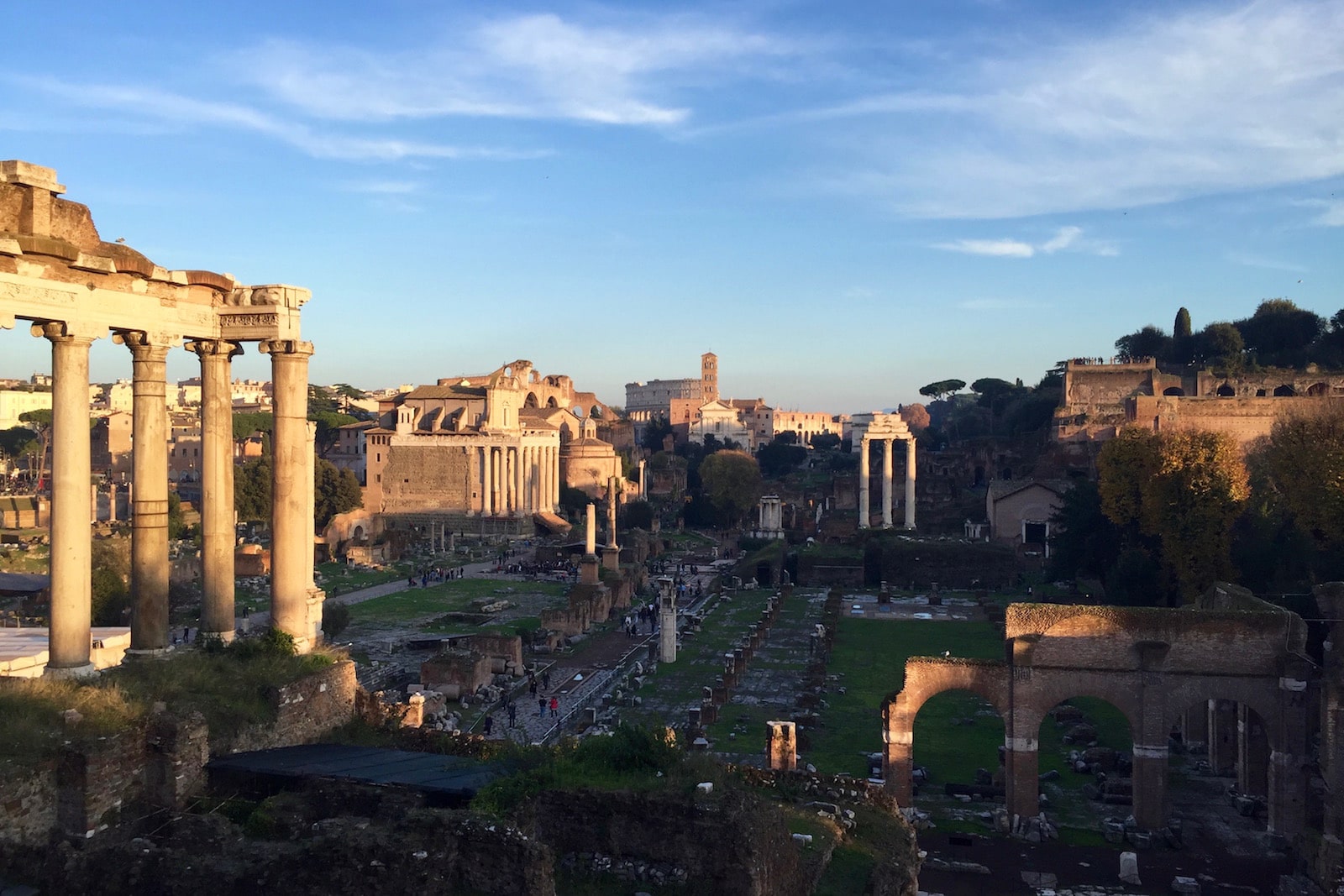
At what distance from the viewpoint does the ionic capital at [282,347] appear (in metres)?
12.0

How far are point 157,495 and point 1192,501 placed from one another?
82.2 ft

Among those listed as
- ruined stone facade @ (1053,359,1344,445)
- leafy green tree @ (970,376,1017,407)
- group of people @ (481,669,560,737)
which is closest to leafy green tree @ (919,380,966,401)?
leafy green tree @ (970,376,1017,407)

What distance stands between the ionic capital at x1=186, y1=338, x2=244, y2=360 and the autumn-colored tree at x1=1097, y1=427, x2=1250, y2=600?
2357cm

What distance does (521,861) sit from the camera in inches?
285

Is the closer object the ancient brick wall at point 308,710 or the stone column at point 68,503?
the stone column at point 68,503

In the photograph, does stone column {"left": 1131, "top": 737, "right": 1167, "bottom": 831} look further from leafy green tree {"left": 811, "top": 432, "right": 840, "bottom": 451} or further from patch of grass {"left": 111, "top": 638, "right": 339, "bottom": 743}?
leafy green tree {"left": 811, "top": 432, "right": 840, "bottom": 451}

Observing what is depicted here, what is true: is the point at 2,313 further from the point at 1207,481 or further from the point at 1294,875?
the point at 1207,481

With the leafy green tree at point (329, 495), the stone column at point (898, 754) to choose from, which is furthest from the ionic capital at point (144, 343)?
the leafy green tree at point (329, 495)

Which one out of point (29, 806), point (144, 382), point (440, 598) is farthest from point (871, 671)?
point (29, 806)

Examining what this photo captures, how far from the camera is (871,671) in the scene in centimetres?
2778

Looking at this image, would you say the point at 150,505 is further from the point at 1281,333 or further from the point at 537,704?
the point at 1281,333

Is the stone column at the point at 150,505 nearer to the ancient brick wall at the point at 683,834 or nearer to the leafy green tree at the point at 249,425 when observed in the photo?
the ancient brick wall at the point at 683,834

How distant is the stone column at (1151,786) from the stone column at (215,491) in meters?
12.9

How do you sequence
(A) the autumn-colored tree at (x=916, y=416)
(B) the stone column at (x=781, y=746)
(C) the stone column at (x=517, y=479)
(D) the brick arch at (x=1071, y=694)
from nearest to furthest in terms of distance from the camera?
(B) the stone column at (x=781, y=746) → (D) the brick arch at (x=1071, y=694) → (C) the stone column at (x=517, y=479) → (A) the autumn-colored tree at (x=916, y=416)
